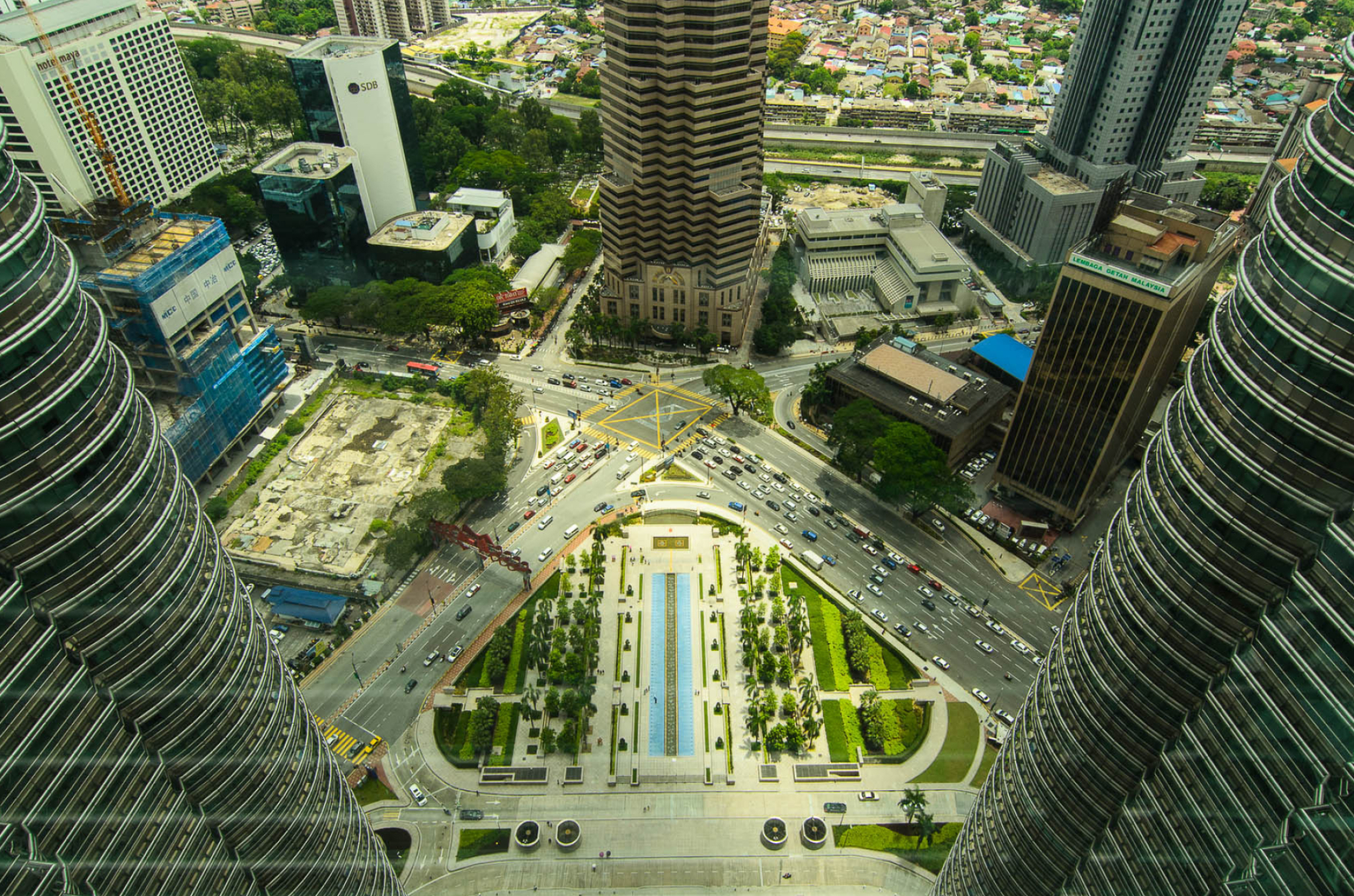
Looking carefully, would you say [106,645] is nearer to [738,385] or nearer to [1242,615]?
[1242,615]

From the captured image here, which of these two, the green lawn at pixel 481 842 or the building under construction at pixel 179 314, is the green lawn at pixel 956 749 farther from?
the building under construction at pixel 179 314

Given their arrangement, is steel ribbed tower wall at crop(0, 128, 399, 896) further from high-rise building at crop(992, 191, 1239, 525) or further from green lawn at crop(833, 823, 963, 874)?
high-rise building at crop(992, 191, 1239, 525)

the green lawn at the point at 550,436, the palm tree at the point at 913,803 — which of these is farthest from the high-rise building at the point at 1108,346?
the green lawn at the point at 550,436

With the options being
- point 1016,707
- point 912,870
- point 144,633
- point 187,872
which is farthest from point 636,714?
point 144,633

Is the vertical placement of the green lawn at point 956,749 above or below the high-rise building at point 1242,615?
below

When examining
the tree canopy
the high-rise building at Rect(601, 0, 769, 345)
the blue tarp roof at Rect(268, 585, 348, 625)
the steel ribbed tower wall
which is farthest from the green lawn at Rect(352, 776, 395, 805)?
the high-rise building at Rect(601, 0, 769, 345)

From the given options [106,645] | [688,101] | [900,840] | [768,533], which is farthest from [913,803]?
[688,101]

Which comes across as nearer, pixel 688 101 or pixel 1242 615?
pixel 1242 615
